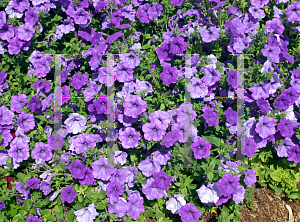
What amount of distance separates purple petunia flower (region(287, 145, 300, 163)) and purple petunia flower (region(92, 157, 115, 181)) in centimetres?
230

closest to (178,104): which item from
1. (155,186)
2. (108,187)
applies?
(155,186)

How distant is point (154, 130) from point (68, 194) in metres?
1.36

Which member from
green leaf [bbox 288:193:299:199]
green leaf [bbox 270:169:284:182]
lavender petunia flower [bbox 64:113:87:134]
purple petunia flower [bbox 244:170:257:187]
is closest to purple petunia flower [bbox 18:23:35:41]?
lavender petunia flower [bbox 64:113:87:134]


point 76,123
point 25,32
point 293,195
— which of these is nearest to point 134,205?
point 76,123

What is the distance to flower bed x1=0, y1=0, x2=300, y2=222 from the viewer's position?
3438 mm

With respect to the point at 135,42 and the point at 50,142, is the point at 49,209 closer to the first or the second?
the point at 50,142

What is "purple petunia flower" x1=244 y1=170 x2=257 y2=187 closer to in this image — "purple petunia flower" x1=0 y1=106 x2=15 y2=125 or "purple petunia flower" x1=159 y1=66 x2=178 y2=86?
"purple petunia flower" x1=159 y1=66 x2=178 y2=86

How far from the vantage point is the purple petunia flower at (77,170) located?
3441 mm

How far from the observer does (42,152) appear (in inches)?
146

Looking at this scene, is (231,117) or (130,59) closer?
(231,117)

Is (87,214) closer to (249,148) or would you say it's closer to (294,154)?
(249,148)

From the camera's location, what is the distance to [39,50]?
450cm

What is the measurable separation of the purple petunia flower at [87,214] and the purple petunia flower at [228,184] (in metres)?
1.56

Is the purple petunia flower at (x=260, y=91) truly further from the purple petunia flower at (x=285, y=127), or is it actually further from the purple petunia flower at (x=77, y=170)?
the purple petunia flower at (x=77, y=170)
